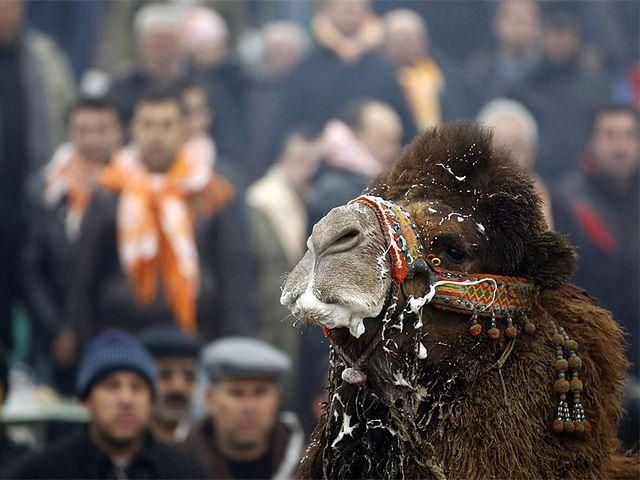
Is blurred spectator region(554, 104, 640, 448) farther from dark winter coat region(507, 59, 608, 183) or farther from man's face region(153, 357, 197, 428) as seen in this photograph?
man's face region(153, 357, 197, 428)

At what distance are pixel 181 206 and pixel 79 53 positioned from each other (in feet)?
6.84

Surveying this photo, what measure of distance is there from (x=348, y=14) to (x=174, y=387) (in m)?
4.46

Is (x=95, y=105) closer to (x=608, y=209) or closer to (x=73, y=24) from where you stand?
(x=73, y=24)

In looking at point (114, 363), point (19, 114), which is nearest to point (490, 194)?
point (114, 363)

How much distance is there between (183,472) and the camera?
277 inches

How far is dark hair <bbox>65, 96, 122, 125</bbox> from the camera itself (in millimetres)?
9930

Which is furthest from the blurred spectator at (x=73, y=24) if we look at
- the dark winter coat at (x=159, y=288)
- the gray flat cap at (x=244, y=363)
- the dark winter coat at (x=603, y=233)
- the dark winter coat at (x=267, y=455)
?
the dark winter coat at (x=603, y=233)

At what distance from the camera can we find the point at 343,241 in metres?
3.52

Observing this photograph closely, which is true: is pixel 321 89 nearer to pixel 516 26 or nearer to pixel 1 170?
pixel 516 26

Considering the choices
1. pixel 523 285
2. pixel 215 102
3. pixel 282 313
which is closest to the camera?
pixel 523 285

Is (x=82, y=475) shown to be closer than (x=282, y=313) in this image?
Yes

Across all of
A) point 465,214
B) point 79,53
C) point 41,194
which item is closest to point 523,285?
point 465,214

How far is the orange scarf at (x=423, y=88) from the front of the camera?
35.1ft

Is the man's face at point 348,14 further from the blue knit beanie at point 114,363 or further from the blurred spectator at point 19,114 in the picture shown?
the blue knit beanie at point 114,363
